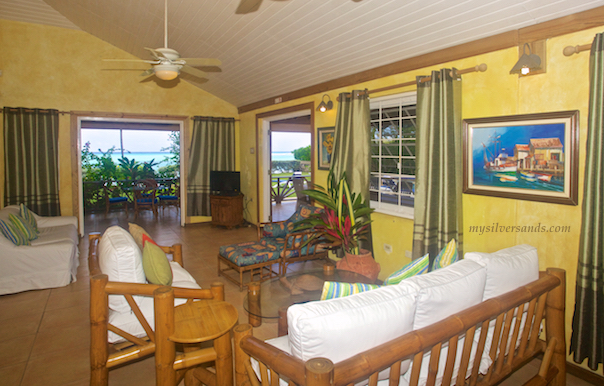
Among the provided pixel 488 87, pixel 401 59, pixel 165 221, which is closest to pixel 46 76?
pixel 165 221

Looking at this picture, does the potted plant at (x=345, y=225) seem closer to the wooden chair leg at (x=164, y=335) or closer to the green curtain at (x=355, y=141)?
the green curtain at (x=355, y=141)

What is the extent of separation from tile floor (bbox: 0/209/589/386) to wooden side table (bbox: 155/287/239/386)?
2.29 ft

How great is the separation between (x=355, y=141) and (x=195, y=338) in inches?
116

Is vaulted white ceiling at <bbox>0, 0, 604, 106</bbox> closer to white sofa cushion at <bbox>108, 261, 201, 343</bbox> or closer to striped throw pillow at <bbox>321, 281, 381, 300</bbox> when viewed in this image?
striped throw pillow at <bbox>321, 281, 381, 300</bbox>

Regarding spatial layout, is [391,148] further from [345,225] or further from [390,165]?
[345,225]

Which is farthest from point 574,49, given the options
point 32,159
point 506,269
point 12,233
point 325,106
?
point 32,159

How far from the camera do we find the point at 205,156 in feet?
24.2

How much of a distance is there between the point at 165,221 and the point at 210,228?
1505 millimetres

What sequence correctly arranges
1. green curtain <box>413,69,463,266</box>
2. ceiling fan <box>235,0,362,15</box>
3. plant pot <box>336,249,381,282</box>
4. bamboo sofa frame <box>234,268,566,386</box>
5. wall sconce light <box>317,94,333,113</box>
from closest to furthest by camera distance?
bamboo sofa frame <box>234,268,566,386</box> → ceiling fan <box>235,0,362,15</box> → green curtain <box>413,69,463,266</box> → plant pot <box>336,249,381,282</box> → wall sconce light <box>317,94,333,113</box>

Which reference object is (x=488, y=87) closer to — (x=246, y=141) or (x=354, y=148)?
(x=354, y=148)

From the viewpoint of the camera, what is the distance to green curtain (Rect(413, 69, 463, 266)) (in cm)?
309

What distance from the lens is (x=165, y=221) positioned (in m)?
8.08

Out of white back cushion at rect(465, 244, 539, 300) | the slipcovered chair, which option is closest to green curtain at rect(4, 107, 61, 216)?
the slipcovered chair

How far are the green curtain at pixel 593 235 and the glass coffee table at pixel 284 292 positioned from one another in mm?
1491
